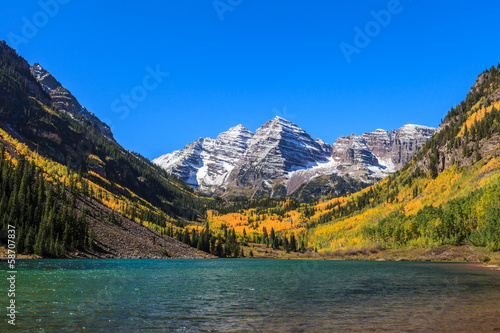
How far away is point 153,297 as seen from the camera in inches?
1610

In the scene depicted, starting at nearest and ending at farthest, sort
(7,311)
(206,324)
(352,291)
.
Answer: (206,324)
(7,311)
(352,291)

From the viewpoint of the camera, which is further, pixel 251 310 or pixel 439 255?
pixel 439 255

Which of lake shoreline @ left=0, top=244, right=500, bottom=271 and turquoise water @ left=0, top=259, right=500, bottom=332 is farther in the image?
lake shoreline @ left=0, top=244, right=500, bottom=271

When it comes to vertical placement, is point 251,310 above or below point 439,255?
above

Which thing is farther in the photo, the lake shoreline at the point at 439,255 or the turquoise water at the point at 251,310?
the lake shoreline at the point at 439,255

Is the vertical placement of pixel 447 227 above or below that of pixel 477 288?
above

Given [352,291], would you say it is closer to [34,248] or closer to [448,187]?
[34,248]

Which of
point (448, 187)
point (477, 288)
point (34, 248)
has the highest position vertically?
point (448, 187)

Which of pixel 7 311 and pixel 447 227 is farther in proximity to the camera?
pixel 447 227

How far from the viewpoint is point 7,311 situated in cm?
2892

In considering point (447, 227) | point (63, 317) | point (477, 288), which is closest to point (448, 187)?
point (447, 227)

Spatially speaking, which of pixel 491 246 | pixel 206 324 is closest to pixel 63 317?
pixel 206 324

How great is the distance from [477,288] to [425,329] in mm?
31067

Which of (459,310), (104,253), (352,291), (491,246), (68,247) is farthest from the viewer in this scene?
(104,253)
